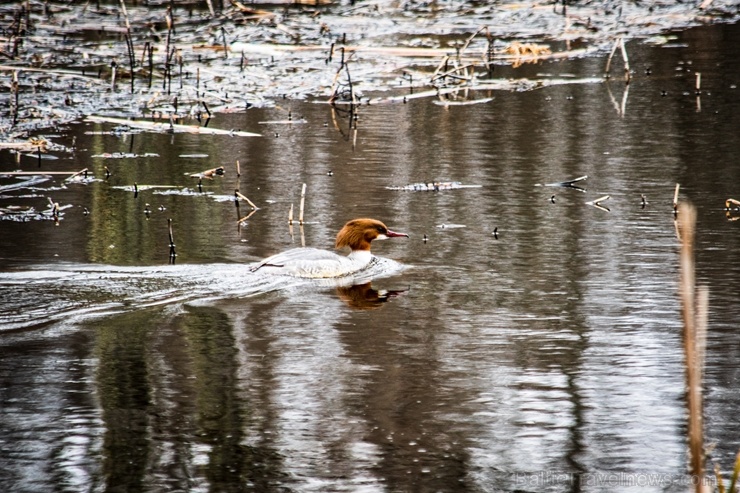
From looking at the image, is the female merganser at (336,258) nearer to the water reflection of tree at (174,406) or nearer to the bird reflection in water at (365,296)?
the bird reflection in water at (365,296)

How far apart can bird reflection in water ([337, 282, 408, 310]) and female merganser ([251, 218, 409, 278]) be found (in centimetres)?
26

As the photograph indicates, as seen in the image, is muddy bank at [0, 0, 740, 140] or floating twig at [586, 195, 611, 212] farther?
muddy bank at [0, 0, 740, 140]

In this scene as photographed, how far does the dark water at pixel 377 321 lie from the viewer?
6020 mm

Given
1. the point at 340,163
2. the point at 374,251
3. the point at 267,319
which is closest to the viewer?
the point at 267,319

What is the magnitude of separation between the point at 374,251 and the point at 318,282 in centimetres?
101

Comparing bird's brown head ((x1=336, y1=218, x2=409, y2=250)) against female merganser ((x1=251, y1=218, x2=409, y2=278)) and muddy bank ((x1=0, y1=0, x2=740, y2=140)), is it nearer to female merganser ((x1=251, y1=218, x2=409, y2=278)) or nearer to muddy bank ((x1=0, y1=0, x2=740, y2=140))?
female merganser ((x1=251, y1=218, x2=409, y2=278))

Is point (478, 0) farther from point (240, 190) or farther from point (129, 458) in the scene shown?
point (129, 458)

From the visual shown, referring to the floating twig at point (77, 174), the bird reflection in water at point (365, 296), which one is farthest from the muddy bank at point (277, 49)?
the bird reflection in water at point (365, 296)

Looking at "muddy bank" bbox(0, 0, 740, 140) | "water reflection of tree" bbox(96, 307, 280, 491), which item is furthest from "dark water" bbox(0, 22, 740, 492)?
"muddy bank" bbox(0, 0, 740, 140)

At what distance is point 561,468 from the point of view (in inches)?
231

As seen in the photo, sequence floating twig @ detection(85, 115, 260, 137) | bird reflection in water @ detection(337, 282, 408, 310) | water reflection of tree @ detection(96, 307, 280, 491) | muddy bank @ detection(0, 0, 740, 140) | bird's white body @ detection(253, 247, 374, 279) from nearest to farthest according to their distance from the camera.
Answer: water reflection of tree @ detection(96, 307, 280, 491) < bird reflection in water @ detection(337, 282, 408, 310) < bird's white body @ detection(253, 247, 374, 279) < floating twig @ detection(85, 115, 260, 137) < muddy bank @ detection(0, 0, 740, 140)

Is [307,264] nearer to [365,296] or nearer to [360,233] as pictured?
[365,296]

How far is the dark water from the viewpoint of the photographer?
19.7ft

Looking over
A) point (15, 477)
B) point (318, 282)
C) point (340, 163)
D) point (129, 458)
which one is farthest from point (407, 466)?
point (340, 163)
